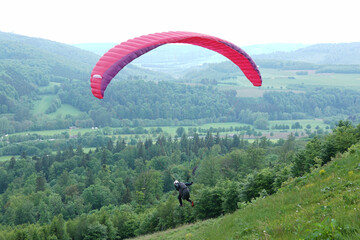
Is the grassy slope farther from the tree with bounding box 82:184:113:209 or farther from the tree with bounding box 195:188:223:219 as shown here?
the tree with bounding box 82:184:113:209

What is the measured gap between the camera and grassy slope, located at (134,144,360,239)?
9500 millimetres

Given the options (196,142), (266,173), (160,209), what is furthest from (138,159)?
(266,173)

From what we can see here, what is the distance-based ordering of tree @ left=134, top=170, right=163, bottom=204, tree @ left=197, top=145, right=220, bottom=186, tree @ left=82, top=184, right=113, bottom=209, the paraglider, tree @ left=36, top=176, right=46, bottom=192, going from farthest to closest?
1. tree @ left=36, top=176, right=46, bottom=192
2. tree @ left=82, top=184, right=113, bottom=209
3. tree @ left=134, top=170, right=163, bottom=204
4. tree @ left=197, top=145, right=220, bottom=186
5. the paraglider

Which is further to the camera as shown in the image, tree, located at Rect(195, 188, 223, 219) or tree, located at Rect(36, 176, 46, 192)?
tree, located at Rect(36, 176, 46, 192)

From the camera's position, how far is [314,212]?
1256 cm

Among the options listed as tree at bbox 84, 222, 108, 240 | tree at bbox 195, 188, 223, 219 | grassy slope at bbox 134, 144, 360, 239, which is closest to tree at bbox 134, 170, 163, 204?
tree at bbox 84, 222, 108, 240

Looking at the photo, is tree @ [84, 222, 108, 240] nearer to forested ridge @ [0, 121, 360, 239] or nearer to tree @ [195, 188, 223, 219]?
forested ridge @ [0, 121, 360, 239]

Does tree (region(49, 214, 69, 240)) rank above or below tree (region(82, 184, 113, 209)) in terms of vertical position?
above

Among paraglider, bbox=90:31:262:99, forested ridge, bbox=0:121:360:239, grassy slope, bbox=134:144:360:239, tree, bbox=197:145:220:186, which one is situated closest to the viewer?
grassy slope, bbox=134:144:360:239

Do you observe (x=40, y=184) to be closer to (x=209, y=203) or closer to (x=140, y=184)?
(x=140, y=184)

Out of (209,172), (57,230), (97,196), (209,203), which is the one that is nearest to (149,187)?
(97,196)

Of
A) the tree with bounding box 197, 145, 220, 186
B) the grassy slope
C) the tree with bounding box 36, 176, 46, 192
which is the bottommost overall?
the tree with bounding box 36, 176, 46, 192

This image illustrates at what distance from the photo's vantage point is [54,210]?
300 ft

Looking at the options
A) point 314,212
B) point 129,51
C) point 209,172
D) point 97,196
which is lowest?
point 97,196
